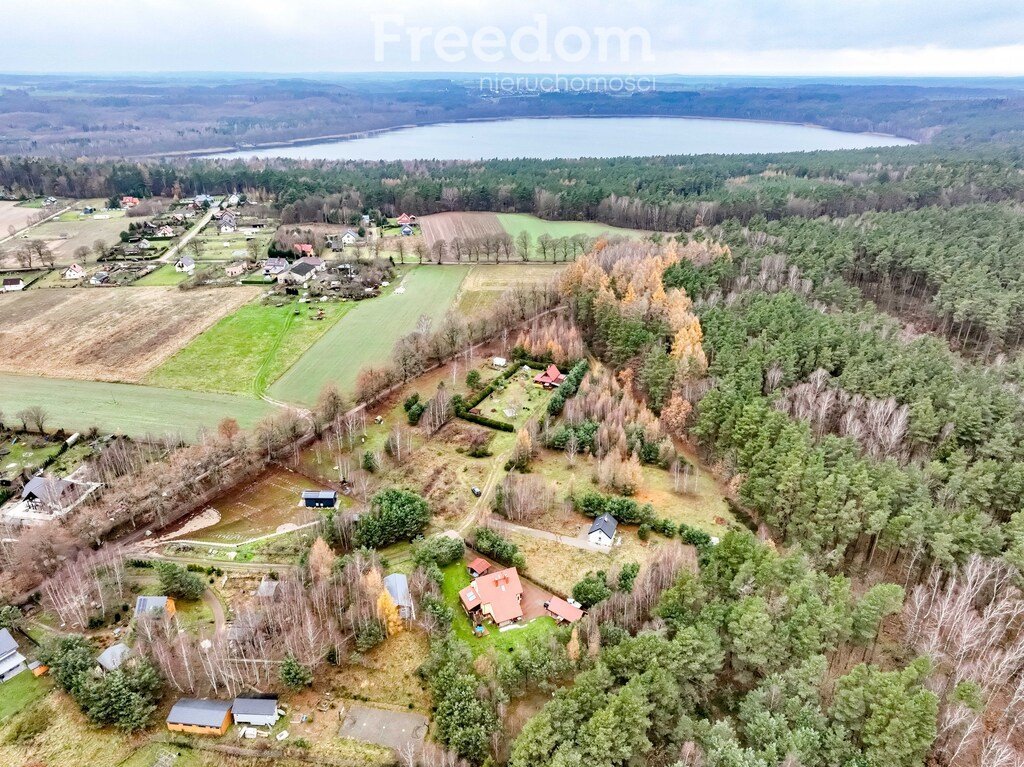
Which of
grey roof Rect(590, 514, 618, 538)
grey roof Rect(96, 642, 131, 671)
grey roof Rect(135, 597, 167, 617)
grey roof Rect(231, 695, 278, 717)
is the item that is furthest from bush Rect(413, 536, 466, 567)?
grey roof Rect(96, 642, 131, 671)

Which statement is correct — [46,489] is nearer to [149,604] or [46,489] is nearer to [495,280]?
[149,604]

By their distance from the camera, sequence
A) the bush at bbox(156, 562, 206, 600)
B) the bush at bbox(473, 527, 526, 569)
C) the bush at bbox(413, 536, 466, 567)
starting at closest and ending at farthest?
the bush at bbox(156, 562, 206, 600) → the bush at bbox(413, 536, 466, 567) → the bush at bbox(473, 527, 526, 569)

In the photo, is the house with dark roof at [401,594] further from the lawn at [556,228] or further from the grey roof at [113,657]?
the lawn at [556,228]

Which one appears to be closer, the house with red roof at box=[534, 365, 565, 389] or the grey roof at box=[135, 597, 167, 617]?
the grey roof at box=[135, 597, 167, 617]

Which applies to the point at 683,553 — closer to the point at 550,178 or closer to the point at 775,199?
the point at 775,199

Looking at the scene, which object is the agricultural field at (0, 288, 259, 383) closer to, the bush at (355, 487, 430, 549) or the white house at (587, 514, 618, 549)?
the bush at (355, 487, 430, 549)

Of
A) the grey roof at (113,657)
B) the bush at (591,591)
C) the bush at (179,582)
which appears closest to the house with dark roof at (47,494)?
the bush at (179,582)

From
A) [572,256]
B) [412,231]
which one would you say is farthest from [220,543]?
Result: [412,231]
